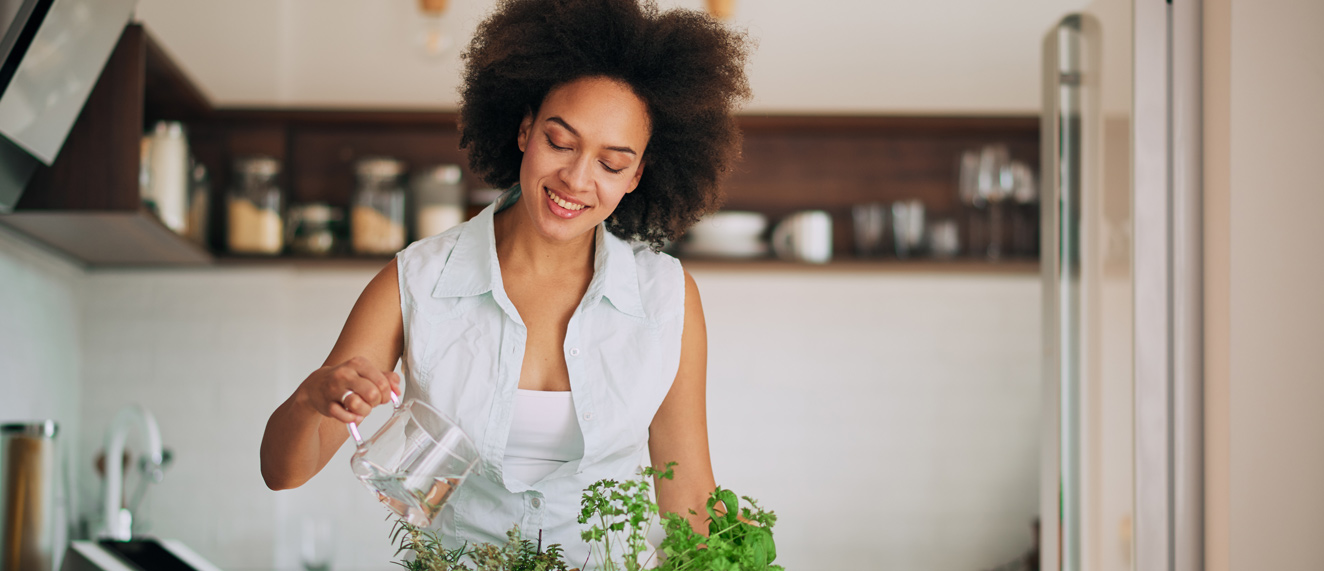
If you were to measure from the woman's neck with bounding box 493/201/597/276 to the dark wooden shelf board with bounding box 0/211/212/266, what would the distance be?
1.20m

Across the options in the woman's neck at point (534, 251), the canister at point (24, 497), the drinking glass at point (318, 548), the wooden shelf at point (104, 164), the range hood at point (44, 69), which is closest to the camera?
the woman's neck at point (534, 251)

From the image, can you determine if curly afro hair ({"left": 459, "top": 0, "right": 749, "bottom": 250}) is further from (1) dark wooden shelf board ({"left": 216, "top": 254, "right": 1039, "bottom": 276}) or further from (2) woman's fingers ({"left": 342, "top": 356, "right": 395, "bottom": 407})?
(1) dark wooden shelf board ({"left": 216, "top": 254, "right": 1039, "bottom": 276})

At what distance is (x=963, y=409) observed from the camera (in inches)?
131

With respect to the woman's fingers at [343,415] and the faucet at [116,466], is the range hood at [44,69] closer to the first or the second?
the faucet at [116,466]

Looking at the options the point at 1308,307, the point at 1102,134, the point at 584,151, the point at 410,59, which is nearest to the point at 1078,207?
the point at 1102,134

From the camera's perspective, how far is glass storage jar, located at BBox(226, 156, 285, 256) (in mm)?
2941

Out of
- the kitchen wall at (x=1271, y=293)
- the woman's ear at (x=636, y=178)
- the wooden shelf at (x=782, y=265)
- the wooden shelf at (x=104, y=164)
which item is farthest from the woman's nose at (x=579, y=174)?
the wooden shelf at (x=782, y=265)

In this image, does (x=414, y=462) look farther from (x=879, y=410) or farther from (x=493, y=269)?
(x=879, y=410)

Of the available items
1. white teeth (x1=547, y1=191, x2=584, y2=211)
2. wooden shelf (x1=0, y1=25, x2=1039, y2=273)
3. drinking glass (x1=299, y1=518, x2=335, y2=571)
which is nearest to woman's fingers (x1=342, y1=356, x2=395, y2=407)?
white teeth (x1=547, y1=191, x2=584, y2=211)

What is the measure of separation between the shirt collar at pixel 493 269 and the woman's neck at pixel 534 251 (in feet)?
0.09

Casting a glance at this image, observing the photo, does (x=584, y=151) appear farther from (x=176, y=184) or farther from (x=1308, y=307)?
(x=176, y=184)

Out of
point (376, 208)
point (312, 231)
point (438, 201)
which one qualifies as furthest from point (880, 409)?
point (312, 231)

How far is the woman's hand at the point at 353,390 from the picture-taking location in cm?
96

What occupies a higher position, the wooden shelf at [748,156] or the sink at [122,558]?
the wooden shelf at [748,156]
